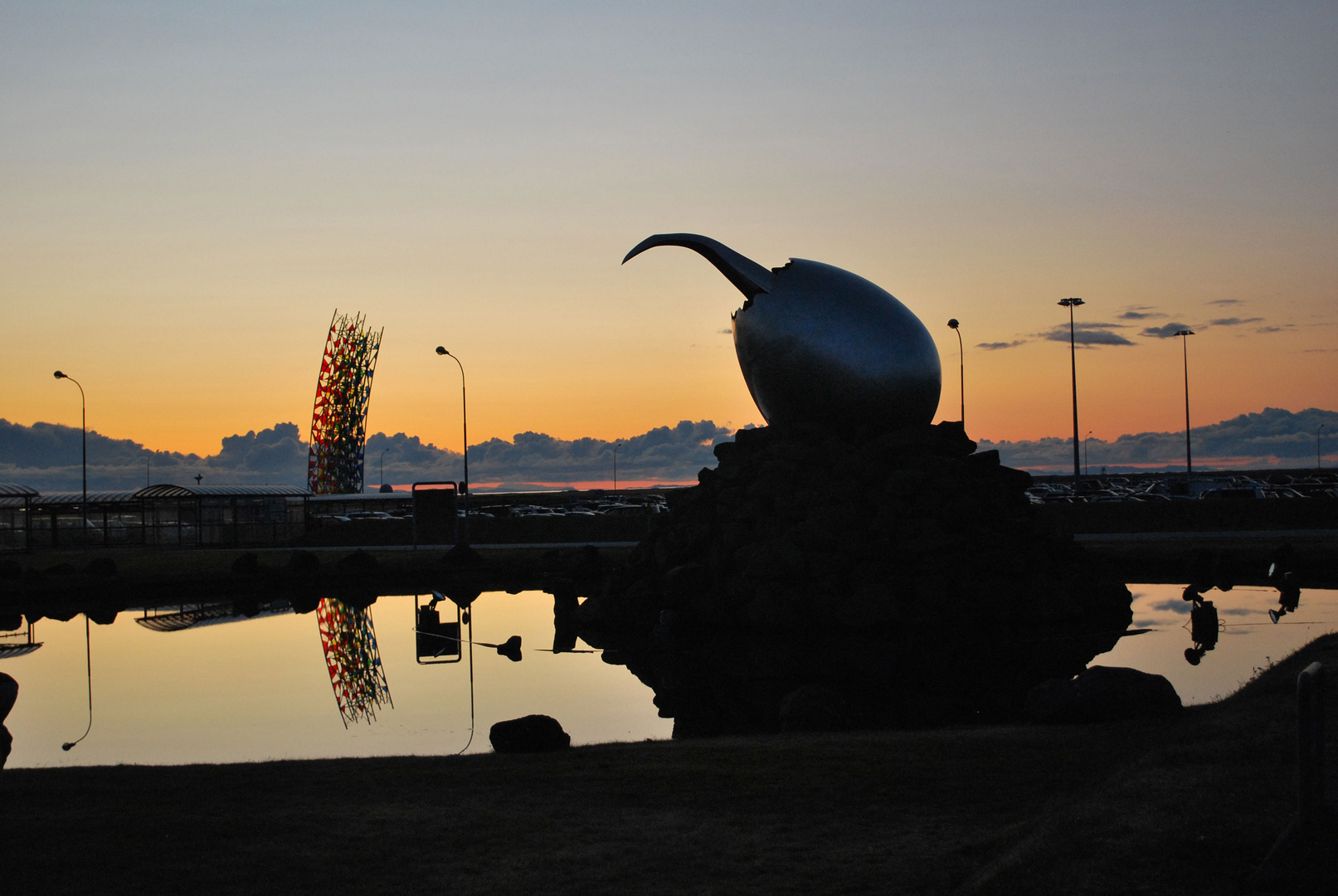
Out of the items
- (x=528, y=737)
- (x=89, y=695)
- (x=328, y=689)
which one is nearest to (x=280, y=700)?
(x=328, y=689)

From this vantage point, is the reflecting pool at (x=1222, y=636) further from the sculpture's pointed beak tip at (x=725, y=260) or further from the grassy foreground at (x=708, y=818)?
the sculpture's pointed beak tip at (x=725, y=260)

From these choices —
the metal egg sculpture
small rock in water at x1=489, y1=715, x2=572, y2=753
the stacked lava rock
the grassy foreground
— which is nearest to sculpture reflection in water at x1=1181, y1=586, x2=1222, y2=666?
the stacked lava rock

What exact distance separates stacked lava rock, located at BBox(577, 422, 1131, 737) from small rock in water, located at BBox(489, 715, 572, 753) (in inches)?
112

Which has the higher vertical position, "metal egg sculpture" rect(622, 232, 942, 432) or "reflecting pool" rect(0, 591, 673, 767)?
"metal egg sculpture" rect(622, 232, 942, 432)

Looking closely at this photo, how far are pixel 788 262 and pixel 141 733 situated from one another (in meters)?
14.6

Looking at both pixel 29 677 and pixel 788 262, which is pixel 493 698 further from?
pixel 788 262

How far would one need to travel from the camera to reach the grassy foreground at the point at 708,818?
552 centimetres

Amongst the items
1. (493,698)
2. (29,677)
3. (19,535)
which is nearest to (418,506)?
(19,535)

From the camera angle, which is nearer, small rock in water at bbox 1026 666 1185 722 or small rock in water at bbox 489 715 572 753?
small rock in water at bbox 489 715 572 753

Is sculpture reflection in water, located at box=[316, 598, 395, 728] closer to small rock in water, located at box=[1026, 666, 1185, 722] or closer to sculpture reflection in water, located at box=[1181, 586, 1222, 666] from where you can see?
small rock in water, located at box=[1026, 666, 1185, 722]

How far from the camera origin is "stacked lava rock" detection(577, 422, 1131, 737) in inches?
557

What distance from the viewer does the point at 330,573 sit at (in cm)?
2808

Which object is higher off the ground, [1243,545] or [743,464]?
[743,464]

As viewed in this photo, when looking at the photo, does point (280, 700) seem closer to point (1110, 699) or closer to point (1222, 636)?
point (1110, 699)
